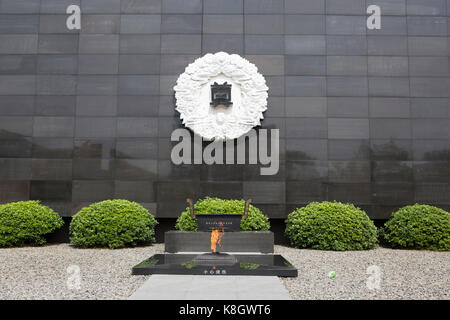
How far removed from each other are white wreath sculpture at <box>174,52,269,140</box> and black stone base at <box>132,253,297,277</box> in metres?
4.22

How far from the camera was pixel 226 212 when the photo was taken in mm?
9359

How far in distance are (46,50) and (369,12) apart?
31.6ft


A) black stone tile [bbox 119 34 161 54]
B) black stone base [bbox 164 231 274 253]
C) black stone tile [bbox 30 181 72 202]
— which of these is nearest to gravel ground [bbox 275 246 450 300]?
black stone base [bbox 164 231 274 253]

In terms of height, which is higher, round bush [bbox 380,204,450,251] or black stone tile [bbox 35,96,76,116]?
black stone tile [bbox 35,96,76,116]

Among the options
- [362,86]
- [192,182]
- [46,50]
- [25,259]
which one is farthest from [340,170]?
[46,50]

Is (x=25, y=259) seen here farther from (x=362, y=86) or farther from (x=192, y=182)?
(x=362, y=86)

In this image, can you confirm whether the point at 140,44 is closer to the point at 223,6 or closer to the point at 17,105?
the point at 223,6

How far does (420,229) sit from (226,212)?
4869 millimetres

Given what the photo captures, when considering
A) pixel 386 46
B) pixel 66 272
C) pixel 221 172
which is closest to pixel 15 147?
pixel 66 272

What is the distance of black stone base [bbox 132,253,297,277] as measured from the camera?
20.1 ft

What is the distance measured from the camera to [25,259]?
25.8 ft

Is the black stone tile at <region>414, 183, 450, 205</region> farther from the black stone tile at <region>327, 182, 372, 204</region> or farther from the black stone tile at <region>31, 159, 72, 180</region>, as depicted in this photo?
the black stone tile at <region>31, 159, 72, 180</region>

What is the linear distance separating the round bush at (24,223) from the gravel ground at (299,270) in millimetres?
381

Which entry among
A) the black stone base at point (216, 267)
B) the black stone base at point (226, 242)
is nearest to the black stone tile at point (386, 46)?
the black stone base at point (226, 242)
